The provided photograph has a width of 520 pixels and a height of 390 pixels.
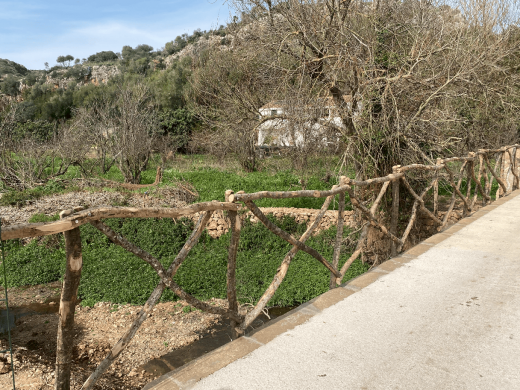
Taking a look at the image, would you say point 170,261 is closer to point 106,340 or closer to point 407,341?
point 106,340

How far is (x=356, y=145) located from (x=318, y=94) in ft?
3.89

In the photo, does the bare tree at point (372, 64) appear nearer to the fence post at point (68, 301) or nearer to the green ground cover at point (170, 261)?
the green ground cover at point (170, 261)

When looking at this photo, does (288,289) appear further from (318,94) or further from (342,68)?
(342,68)

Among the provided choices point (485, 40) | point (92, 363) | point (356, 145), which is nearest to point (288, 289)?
point (356, 145)

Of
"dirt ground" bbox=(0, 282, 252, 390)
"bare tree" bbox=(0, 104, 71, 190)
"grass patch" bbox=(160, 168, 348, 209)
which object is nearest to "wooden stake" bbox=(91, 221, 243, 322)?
"dirt ground" bbox=(0, 282, 252, 390)

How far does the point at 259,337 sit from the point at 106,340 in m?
4.35

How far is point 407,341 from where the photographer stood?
2.48 meters

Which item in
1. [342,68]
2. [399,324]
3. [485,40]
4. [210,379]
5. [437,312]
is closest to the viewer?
[210,379]

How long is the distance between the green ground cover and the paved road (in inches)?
161

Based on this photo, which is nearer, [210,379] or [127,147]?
[210,379]

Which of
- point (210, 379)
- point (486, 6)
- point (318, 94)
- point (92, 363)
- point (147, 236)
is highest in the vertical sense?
point (486, 6)

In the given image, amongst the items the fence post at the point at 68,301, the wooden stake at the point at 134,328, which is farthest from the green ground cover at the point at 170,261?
the fence post at the point at 68,301

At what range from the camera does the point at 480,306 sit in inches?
117

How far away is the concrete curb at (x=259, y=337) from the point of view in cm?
211
